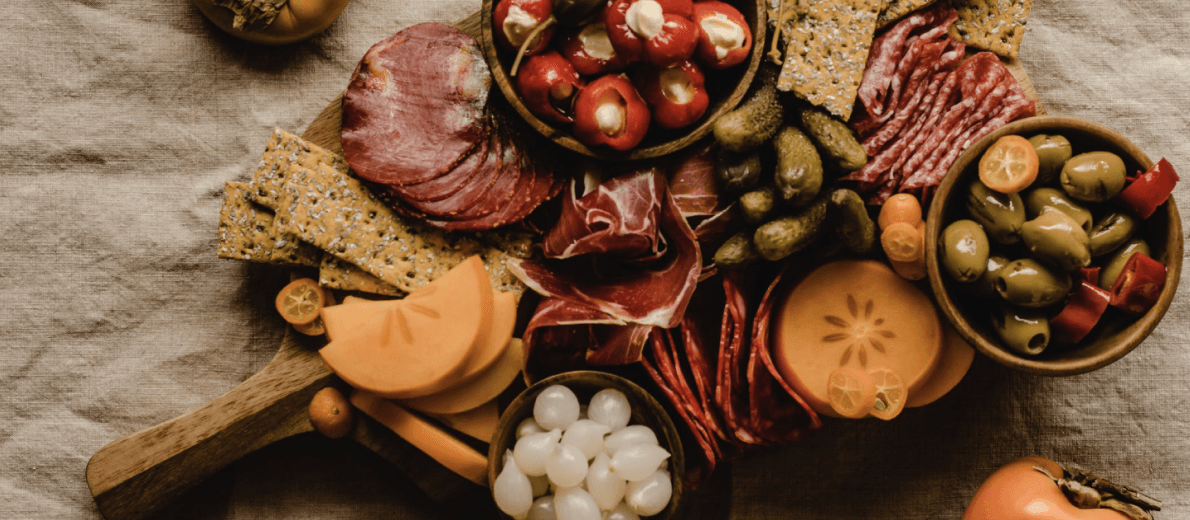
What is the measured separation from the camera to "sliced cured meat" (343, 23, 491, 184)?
4.18 feet

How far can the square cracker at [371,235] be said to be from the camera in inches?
50.8

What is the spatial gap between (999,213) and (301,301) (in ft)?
3.62

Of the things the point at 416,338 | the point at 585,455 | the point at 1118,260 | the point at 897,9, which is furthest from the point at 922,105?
the point at 416,338

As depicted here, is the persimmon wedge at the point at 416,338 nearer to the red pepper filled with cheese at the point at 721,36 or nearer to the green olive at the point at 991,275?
the red pepper filled with cheese at the point at 721,36

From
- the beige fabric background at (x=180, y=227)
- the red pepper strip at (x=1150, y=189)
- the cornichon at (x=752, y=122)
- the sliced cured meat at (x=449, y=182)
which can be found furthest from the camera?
the beige fabric background at (x=180, y=227)

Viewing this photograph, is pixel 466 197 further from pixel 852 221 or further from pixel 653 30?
pixel 852 221

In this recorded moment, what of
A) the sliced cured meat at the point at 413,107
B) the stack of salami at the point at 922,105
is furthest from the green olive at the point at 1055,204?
the sliced cured meat at the point at 413,107

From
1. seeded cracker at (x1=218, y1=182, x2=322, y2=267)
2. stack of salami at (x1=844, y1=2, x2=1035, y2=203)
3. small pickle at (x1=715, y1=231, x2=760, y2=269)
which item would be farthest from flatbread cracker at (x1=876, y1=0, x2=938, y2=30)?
seeded cracker at (x1=218, y1=182, x2=322, y2=267)

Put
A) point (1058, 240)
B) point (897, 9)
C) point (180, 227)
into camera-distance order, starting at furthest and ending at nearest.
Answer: point (180, 227) → point (897, 9) → point (1058, 240)

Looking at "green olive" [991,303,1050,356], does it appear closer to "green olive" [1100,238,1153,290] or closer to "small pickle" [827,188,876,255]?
"green olive" [1100,238,1153,290]

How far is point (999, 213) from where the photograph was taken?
112 centimetres

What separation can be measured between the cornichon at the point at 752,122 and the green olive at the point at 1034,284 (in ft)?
1.29

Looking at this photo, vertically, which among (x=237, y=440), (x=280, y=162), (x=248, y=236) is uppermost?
(x=280, y=162)

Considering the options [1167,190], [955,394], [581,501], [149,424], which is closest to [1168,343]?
[955,394]
